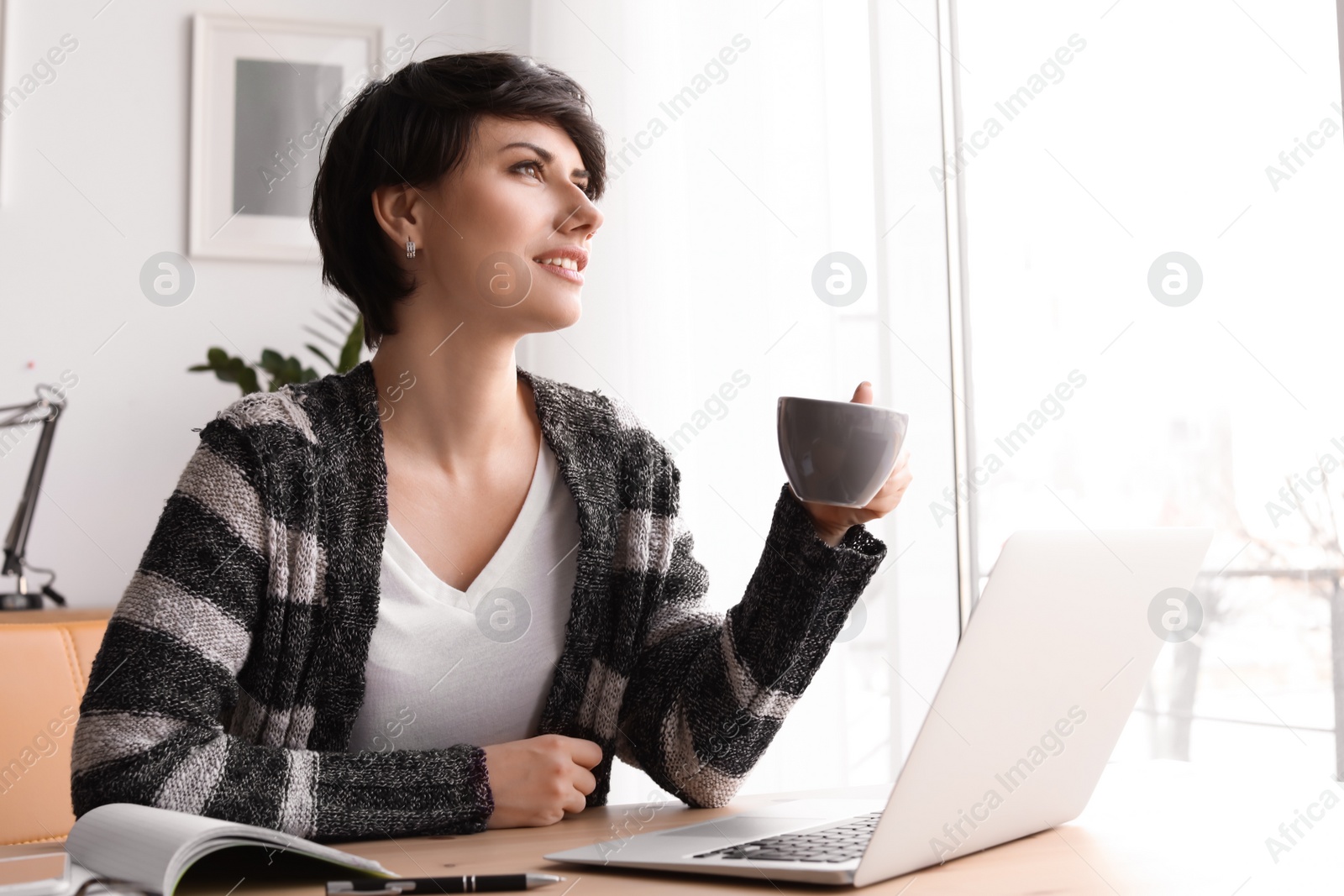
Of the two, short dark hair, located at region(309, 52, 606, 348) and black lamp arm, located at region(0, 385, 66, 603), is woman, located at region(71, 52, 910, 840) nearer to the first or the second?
short dark hair, located at region(309, 52, 606, 348)

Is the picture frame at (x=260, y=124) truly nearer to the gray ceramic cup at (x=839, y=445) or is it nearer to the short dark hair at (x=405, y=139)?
the short dark hair at (x=405, y=139)

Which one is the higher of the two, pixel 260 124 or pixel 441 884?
pixel 260 124

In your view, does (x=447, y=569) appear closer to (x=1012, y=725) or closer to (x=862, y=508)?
(x=862, y=508)

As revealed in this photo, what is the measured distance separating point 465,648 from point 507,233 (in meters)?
0.43

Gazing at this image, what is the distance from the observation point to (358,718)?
1097 mm

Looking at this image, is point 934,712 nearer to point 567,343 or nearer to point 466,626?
point 466,626

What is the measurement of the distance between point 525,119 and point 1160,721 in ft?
3.98

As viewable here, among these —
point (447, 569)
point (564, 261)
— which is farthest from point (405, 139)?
point (447, 569)

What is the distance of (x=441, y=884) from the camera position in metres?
0.66

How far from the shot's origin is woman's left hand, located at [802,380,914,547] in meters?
0.88

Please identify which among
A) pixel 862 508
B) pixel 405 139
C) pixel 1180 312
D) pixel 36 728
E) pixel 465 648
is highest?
pixel 405 139

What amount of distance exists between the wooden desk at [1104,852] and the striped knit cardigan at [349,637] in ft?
0.20

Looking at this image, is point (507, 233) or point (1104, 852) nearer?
point (1104, 852)

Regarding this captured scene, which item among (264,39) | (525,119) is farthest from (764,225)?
(264,39)
